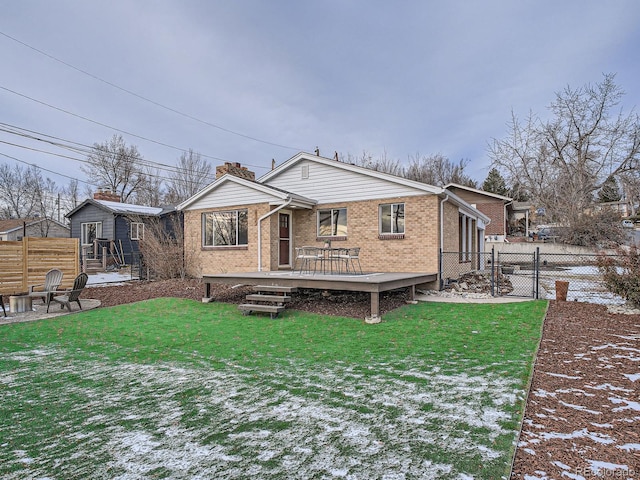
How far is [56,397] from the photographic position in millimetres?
3963

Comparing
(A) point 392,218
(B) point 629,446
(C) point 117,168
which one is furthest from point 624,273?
(C) point 117,168

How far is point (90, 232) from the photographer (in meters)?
24.2

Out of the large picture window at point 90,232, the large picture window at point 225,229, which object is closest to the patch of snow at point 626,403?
the large picture window at point 225,229

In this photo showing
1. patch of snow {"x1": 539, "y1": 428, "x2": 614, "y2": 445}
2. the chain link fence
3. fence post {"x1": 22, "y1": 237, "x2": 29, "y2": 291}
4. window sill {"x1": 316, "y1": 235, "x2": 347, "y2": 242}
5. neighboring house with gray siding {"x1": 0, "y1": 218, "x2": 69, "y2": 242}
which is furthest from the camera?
neighboring house with gray siding {"x1": 0, "y1": 218, "x2": 69, "y2": 242}

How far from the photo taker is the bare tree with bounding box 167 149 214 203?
35.3m

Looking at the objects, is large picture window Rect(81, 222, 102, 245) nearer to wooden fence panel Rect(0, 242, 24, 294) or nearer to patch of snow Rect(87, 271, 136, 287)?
patch of snow Rect(87, 271, 136, 287)

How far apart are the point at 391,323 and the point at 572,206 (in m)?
26.5

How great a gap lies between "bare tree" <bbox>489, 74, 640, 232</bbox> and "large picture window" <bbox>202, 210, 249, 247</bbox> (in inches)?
936

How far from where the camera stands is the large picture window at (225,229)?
540 inches

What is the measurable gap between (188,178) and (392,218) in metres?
28.2

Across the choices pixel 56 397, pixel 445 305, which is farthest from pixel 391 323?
pixel 56 397

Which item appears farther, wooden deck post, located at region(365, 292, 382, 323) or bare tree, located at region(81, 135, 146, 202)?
bare tree, located at region(81, 135, 146, 202)

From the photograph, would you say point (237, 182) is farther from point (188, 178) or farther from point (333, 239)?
point (188, 178)

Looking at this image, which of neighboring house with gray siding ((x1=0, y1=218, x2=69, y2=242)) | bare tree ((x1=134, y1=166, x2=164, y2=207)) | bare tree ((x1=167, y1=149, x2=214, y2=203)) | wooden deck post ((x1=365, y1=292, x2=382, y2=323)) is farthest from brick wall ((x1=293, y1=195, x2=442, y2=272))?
neighboring house with gray siding ((x1=0, y1=218, x2=69, y2=242))
